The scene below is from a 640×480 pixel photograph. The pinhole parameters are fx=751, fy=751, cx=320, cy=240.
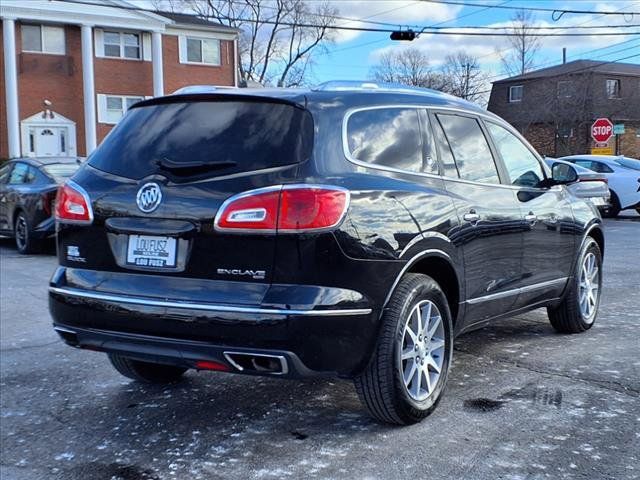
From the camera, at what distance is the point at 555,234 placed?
18.1 feet

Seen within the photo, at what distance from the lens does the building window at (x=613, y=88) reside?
45.9 metres

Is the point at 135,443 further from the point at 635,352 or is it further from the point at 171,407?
the point at 635,352

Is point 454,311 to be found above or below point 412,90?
below

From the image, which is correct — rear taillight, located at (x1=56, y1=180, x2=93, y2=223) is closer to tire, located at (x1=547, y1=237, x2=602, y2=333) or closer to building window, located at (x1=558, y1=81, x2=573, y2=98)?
tire, located at (x1=547, y1=237, x2=602, y2=333)

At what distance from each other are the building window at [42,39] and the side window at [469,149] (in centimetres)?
3053

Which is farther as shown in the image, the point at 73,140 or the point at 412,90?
the point at 73,140

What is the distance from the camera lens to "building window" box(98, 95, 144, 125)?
109ft

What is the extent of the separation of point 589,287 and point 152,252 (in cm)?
399

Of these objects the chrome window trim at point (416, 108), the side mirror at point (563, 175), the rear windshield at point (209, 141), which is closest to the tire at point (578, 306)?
the side mirror at point (563, 175)

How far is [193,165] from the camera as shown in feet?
12.1

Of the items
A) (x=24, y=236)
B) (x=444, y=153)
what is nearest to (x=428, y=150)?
(x=444, y=153)

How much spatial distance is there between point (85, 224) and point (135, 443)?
1.18 meters

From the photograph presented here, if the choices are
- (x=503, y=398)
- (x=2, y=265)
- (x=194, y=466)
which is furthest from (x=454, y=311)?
(x=2, y=265)

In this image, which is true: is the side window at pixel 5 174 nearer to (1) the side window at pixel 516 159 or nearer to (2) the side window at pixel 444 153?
(1) the side window at pixel 516 159
